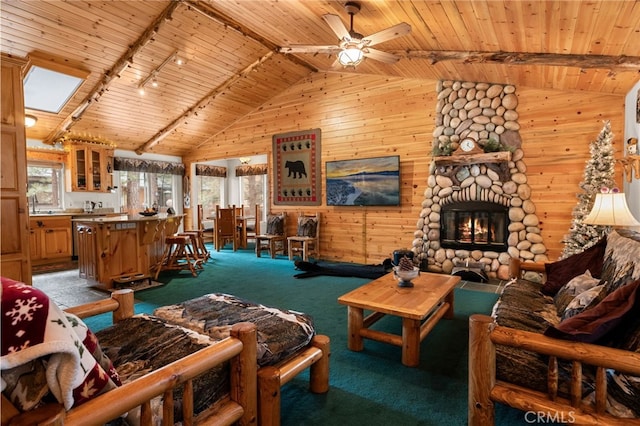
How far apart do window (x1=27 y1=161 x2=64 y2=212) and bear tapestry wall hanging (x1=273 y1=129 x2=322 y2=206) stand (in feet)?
14.8

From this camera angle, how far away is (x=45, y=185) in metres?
6.72

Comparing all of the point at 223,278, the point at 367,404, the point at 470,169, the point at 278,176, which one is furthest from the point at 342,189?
the point at 367,404

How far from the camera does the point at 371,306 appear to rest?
2.43 m

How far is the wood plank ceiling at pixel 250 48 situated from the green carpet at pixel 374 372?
2.68 meters

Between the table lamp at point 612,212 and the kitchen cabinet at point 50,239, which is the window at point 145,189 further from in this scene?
the table lamp at point 612,212

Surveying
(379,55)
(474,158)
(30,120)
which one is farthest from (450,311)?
(30,120)

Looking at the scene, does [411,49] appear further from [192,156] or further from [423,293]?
[192,156]

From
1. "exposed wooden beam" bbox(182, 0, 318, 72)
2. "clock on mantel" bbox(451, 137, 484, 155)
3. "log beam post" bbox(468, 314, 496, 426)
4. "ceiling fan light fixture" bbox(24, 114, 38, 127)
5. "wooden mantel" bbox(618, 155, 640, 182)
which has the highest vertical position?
"exposed wooden beam" bbox(182, 0, 318, 72)

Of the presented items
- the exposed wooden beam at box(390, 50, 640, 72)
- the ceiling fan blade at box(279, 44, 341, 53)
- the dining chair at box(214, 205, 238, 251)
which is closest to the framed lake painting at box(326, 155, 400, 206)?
the exposed wooden beam at box(390, 50, 640, 72)

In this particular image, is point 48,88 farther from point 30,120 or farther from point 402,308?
point 402,308

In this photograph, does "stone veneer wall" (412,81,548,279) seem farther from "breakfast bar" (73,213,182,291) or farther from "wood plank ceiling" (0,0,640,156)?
"breakfast bar" (73,213,182,291)

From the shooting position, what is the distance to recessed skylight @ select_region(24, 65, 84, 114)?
489 centimetres

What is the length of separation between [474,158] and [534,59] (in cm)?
168

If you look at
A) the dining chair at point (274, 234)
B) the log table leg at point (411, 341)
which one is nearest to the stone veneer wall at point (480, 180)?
the dining chair at point (274, 234)
